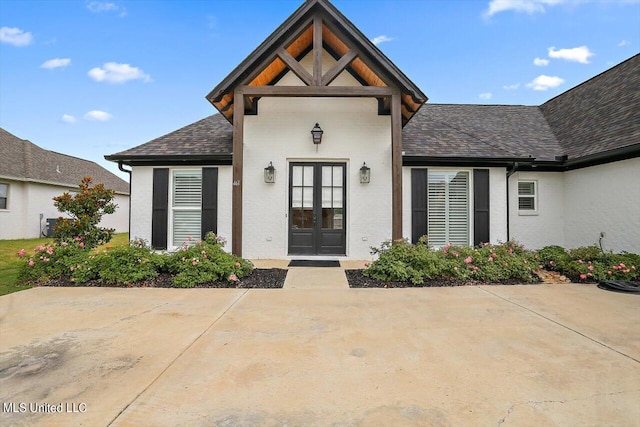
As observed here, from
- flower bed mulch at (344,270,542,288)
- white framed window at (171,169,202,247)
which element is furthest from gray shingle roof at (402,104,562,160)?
white framed window at (171,169,202,247)

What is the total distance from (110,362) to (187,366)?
70 centimetres

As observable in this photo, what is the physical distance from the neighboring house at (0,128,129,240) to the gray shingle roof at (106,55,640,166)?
1049 centimetres

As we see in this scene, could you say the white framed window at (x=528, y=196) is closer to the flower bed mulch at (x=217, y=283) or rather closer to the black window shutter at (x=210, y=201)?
the flower bed mulch at (x=217, y=283)

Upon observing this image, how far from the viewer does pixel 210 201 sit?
7.66 meters

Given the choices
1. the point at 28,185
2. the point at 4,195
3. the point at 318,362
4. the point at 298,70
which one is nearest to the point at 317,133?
the point at 298,70

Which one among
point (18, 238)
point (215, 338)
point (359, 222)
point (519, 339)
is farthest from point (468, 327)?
point (18, 238)

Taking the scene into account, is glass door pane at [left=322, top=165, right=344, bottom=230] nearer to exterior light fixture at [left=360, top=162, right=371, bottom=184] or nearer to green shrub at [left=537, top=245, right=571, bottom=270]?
exterior light fixture at [left=360, top=162, right=371, bottom=184]

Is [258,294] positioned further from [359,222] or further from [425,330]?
[359,222]

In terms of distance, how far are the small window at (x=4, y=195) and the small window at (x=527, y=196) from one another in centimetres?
2059

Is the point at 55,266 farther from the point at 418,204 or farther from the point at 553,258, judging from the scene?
the point at 553,258

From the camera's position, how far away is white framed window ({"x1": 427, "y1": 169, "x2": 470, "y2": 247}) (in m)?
7.89

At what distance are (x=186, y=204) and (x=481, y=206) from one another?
785 cm

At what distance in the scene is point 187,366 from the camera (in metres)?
2.47

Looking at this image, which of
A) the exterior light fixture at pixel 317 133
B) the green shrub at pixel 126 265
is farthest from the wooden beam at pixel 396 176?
the green shrub at pixel 126 265
